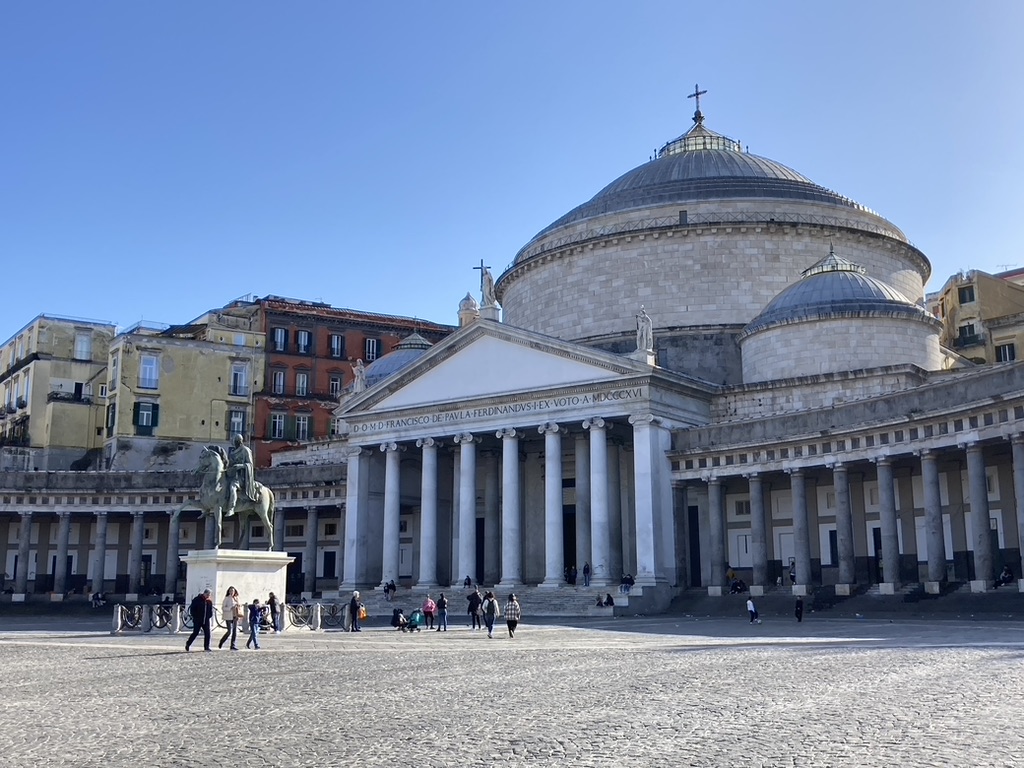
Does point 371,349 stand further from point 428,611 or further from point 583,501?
point 428,611

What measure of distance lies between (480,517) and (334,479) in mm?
8067

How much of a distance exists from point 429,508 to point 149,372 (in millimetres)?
26706

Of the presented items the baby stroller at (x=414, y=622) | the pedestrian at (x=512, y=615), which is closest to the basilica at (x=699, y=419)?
the baby stroller at (x=414, y=622)

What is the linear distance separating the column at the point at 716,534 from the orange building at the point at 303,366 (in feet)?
109

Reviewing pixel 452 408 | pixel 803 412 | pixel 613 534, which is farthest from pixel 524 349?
pixel 803 412

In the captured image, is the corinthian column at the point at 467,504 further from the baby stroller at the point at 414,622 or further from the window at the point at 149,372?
the window at the point at 149,372

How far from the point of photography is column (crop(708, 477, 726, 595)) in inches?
1719

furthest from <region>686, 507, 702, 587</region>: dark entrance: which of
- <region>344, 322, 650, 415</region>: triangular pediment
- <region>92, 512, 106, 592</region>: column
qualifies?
<region>92, 512, 106, 592</region>: column

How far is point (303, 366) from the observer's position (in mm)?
75062

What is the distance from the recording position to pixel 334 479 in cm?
5675

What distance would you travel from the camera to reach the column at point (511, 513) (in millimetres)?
47000

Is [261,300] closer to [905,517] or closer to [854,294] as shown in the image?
[854,294]

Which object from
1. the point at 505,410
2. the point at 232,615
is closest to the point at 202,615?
the point at 232,615

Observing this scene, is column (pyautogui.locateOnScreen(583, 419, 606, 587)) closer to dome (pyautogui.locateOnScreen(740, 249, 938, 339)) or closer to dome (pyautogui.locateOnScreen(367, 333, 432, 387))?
dome (pyautogui.locateOnScreen(740, 249, 938, 339))
